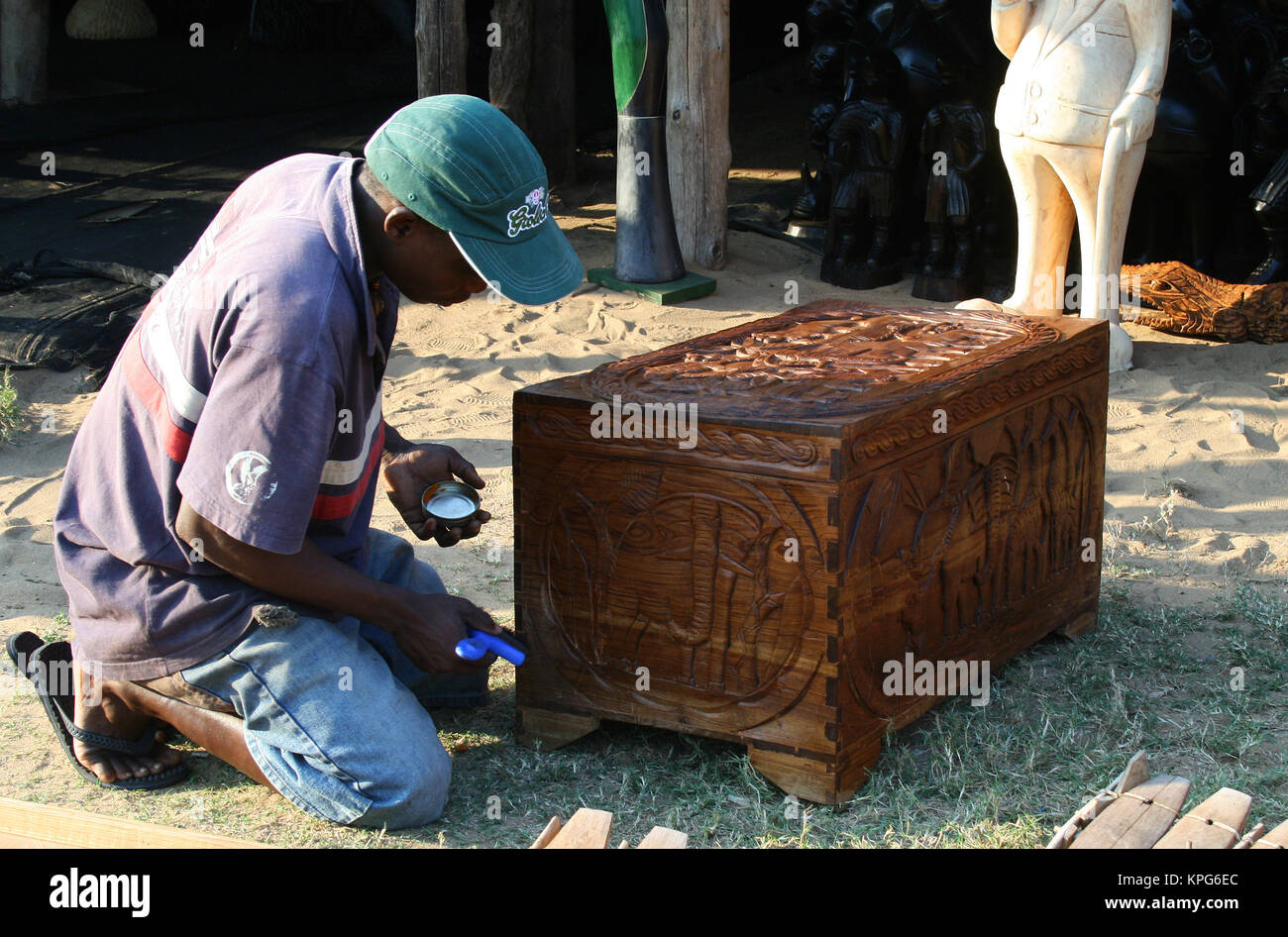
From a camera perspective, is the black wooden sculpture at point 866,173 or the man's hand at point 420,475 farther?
the black wooden sculpture at point 866,173

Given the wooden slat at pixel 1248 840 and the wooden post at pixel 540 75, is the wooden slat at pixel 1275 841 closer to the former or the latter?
the wooden slat at pixel 1248 840

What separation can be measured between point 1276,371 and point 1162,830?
155 inches

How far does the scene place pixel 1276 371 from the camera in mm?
5547

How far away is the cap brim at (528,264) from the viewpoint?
8.02ft

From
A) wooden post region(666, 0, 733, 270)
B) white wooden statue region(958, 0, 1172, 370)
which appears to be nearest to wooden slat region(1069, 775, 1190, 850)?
white wooden statue region(958, 0, 1172, 370)

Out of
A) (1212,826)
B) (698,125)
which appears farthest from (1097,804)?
(698,125)

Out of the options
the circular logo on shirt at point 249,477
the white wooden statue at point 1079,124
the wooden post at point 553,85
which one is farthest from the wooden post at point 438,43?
the circular logo on shirt at point 249,477

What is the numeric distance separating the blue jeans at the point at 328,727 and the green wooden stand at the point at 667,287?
4.18 m

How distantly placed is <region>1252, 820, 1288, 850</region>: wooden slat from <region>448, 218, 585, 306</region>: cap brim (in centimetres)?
139

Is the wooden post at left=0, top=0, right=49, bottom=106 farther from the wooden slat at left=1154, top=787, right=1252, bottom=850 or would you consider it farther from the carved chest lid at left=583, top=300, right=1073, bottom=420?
the wooden slat at left=1154, top=787, right=1252, bottom=850

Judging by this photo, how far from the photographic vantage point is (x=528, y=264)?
99.1 inches

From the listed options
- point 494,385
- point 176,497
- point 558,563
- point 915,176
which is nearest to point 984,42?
point 915,176

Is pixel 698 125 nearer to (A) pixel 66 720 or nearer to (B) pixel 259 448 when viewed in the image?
(A) pixel 66 720

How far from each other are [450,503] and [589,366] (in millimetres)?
3034
